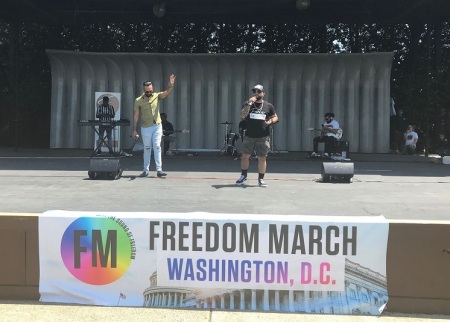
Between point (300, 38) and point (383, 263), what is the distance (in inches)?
708

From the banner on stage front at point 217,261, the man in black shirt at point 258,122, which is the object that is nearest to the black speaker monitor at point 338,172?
the man in black shirt at point 258,122

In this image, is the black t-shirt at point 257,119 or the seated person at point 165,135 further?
the seated person at point 165,135

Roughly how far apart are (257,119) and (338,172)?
204 centimetres

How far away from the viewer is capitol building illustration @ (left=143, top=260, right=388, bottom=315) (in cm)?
411

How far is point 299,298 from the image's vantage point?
4152 millimetres

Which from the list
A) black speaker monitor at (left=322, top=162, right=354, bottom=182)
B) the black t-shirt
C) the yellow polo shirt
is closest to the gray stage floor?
black speaker monitor at (left=322, top=162, right=354, bottom=182)

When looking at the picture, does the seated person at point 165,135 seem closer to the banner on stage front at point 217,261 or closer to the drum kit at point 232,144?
the drum kit at point 232,144

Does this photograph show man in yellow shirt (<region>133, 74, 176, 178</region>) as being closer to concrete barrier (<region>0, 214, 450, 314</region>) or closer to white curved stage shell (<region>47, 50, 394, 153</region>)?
concrete barrier (<region>0, 214, 450, 314</region>)

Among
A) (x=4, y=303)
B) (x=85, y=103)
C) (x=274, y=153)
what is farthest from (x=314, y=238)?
(x=85, y=103)

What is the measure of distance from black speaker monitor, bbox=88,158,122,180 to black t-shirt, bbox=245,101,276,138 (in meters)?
2.69

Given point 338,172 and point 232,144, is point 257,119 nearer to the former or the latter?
point 338,172

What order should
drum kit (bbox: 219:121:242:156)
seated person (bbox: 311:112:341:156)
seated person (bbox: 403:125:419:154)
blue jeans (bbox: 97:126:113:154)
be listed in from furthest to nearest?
seated person (bbox: 403:125:419:154), drum kit (bbox: 219:121:242:156), seated person (bbox: 311:112:341:156), blue jeans (bbox: 97:126:113:154)

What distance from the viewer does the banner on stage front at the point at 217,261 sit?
161 inches

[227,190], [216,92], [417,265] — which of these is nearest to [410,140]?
[216,92]
